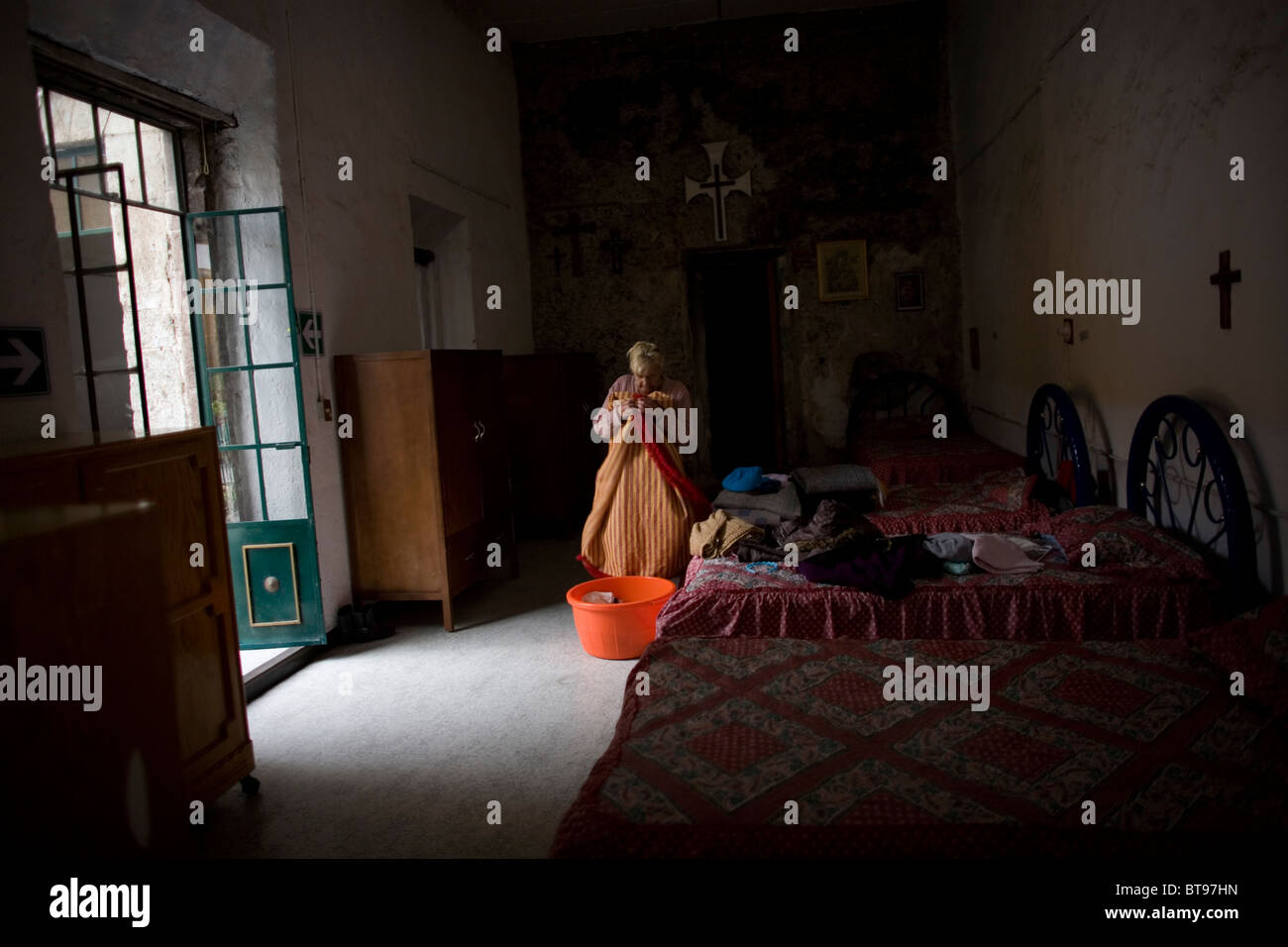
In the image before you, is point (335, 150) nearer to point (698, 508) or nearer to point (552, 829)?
point (698, 508)

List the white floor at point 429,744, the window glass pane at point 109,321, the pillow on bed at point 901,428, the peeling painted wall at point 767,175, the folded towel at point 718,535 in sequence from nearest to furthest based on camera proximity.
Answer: the white floor at point 429,744 < the window glass pane at point 109,321 < the folded towel at point 718,535 < the pillow on bed at point 901,428 < the peeling painted wall at point 767,175

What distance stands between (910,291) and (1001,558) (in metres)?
4.67

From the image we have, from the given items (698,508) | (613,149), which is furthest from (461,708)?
(613,149)

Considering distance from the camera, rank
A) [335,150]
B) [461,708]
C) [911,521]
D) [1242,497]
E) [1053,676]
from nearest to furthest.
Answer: [1053,676]
[1242,497]
[461,708]
[911,521]
[335,150]

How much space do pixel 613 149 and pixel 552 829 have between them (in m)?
6.66

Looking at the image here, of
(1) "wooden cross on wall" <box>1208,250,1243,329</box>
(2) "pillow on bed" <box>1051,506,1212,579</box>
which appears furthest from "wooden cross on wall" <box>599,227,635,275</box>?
(1) "wooden cross on wall" <box>1208,250,1243,329</box>

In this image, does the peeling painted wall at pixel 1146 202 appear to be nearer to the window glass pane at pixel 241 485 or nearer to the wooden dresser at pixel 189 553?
the wooden dresser at pixel 189 553

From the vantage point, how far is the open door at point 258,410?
4141mm

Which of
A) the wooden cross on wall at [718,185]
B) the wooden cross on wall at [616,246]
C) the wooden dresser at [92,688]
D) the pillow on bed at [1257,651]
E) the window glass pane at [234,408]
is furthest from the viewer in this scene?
the wooden cross on wall at [616,246]

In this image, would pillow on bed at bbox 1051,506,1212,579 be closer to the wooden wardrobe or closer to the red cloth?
the red cloth

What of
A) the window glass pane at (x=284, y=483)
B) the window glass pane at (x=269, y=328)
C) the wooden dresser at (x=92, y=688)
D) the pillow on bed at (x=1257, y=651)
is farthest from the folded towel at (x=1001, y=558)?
the window glass pane at (x=269, y=328)

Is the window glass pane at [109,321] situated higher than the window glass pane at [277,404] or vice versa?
the window glass pane at [109,321]

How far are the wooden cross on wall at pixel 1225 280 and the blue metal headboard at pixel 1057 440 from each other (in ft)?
4.16
